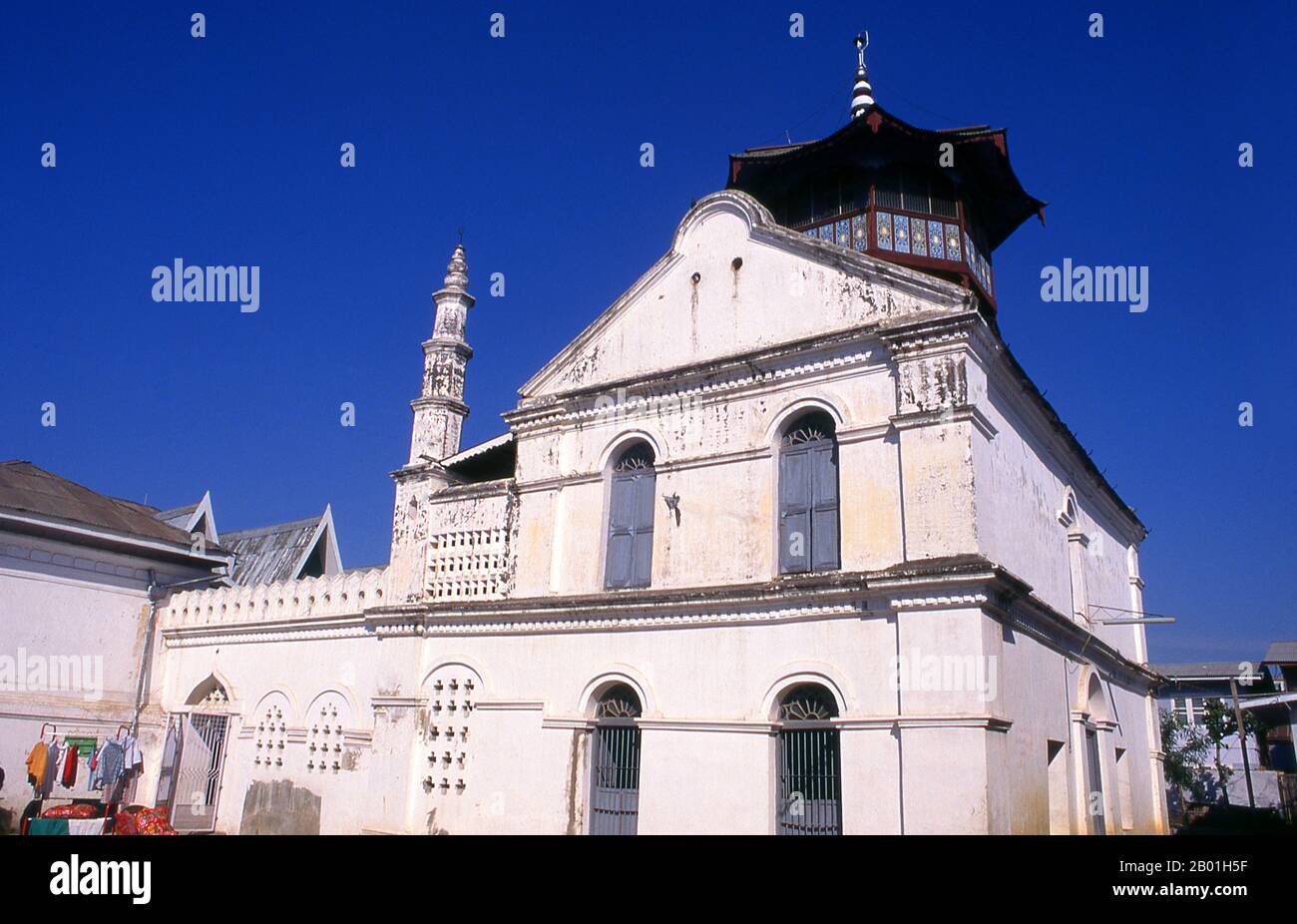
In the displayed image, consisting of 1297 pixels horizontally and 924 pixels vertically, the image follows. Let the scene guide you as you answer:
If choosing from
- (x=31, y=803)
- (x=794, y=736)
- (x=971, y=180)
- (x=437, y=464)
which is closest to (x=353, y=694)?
(x=437, y=464)

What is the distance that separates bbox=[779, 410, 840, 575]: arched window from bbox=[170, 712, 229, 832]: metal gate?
12.0m

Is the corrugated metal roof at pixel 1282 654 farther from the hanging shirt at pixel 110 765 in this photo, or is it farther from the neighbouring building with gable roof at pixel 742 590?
the hanging shirt at pixel 110 765

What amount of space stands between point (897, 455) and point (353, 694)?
10191 mm

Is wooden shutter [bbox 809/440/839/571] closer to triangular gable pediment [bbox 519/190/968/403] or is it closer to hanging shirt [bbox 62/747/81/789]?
triangular gable pediment [bbox 519/190/968/403]

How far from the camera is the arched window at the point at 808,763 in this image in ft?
36.9

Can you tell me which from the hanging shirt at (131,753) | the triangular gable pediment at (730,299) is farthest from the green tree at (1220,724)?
the hanging shirt at (131,753)

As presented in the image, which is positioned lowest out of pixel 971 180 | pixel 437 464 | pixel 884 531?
pixel 884 531

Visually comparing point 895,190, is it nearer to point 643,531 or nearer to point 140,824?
point 643,531

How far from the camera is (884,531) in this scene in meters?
11.6

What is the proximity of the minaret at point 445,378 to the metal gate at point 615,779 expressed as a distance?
6.13 metres

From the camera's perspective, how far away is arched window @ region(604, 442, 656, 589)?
45.5 feet

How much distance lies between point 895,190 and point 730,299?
15.7 feet
